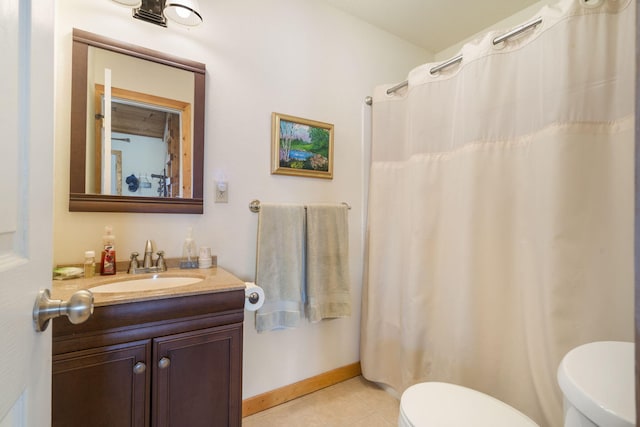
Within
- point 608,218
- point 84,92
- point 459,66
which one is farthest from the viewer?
point 459,66

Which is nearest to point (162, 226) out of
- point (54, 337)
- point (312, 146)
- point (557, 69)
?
point (54, 337)

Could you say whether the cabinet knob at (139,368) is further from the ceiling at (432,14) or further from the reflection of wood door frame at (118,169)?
the ceiling at (432,14)

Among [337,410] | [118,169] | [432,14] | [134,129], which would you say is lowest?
[337,410]

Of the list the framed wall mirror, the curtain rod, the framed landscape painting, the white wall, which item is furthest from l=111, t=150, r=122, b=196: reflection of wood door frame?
the curtain rod

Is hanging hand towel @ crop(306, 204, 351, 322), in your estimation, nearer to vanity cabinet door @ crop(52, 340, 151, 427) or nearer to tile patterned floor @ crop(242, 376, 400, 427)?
tile patterned floor @ crop(242, 376, 400, 427)

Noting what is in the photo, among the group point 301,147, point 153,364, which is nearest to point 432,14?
point 301,147

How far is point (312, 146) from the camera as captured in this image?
177cm

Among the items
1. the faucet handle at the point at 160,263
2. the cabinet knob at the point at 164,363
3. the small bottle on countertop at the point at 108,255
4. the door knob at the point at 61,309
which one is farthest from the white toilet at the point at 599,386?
the small bottle on countertop at the point at 108,255

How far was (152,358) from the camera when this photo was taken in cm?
96

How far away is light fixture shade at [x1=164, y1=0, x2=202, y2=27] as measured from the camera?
4.15ft

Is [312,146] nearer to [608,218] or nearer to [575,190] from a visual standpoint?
[575,190]

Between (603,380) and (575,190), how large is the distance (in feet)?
2.38

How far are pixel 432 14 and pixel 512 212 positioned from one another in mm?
1430

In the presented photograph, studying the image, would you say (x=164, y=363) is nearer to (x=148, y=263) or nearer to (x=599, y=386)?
(x=148, y=263)
